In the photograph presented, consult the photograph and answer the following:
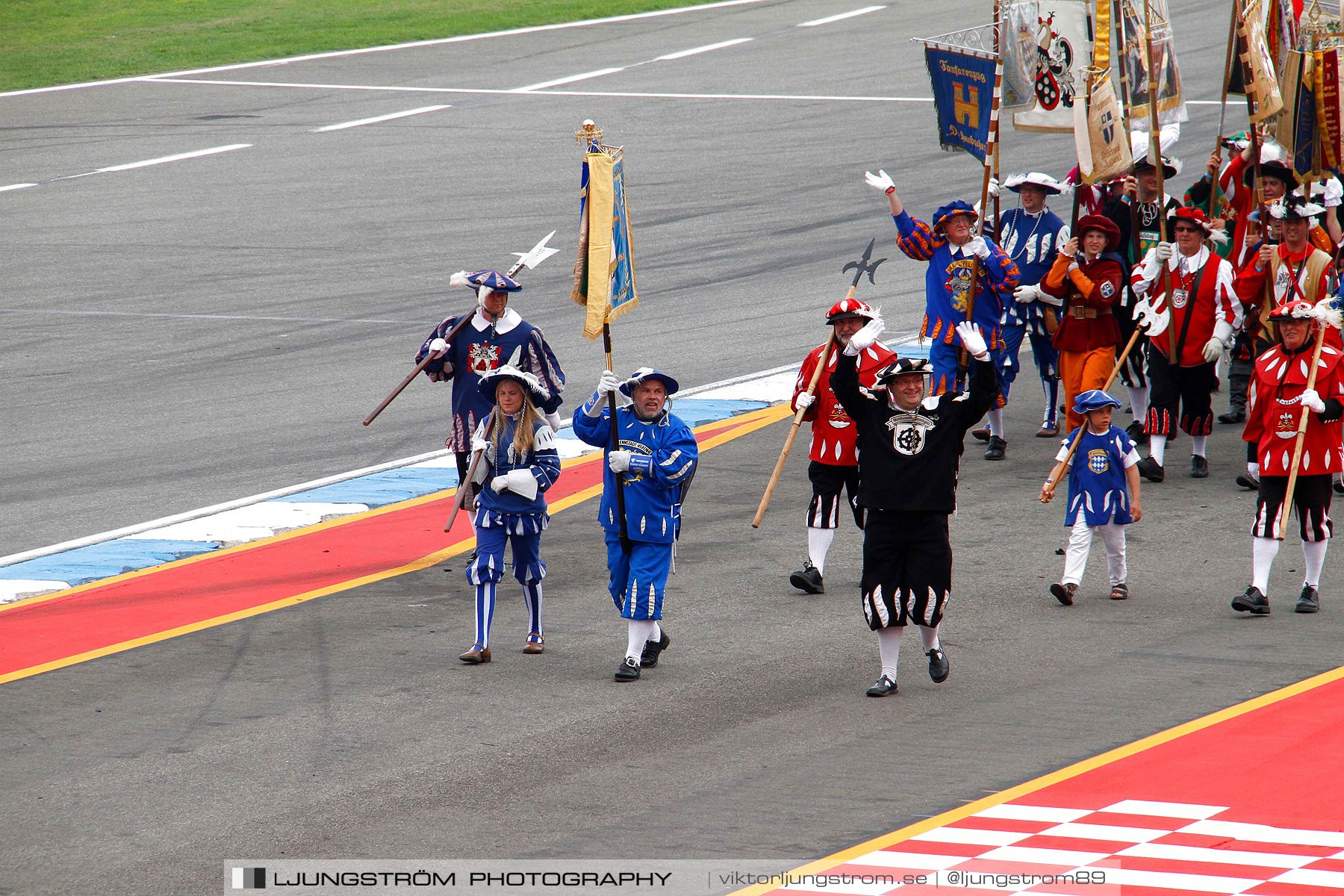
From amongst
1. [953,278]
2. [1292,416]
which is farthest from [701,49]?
[1292,416]

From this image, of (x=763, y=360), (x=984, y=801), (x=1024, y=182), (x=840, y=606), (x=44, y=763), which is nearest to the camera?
(x=984, y=801)

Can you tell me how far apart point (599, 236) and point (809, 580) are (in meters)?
A: 2.68

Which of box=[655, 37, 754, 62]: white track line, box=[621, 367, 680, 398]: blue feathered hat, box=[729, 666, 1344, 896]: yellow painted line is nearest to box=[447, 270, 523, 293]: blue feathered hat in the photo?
box=[621, 367, 680, 398]: blue feathered hat

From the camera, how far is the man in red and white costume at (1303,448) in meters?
11.2

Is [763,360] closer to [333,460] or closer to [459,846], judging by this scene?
[333,460]

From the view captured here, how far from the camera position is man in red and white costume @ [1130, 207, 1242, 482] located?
564 inches

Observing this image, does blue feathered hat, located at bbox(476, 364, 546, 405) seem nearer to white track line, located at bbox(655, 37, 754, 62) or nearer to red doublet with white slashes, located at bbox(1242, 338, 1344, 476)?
red doublet with white slashes, located at bbox(1242, 338, 1344, 476)

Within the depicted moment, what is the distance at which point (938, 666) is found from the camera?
9898 mm

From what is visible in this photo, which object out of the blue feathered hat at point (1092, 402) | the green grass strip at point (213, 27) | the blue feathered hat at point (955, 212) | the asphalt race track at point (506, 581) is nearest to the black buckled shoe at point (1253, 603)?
the asphalt race track at point (506, 581)

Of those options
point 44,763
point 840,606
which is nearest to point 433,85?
point 840,606

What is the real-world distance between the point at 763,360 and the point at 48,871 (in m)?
12.8

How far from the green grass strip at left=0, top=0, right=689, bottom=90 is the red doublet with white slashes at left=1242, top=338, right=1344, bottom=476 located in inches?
1154

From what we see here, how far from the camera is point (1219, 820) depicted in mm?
7727

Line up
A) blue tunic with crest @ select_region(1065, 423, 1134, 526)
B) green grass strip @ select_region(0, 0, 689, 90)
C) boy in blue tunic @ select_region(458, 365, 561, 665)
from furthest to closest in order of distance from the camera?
green grass strip @ select_region(0, 0, 689, 90) < blue tunic with crest @ select_region(1065, 423, 1134, 526) < boy in blue tunic @ select_region(458, 365, 561, 665)
